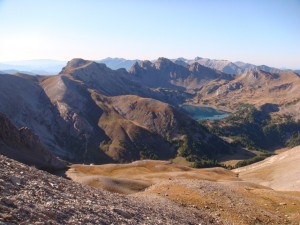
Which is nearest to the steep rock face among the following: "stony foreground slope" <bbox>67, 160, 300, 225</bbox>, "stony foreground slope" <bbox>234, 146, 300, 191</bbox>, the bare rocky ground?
"stony foreground slope" <bbox>67, 160, 300, 225</bbox>

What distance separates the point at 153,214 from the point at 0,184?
15.1 m

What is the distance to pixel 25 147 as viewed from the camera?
265 ft

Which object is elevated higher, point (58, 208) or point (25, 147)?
point (58, 208)

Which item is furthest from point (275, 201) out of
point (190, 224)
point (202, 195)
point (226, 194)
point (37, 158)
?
point (37, 158)

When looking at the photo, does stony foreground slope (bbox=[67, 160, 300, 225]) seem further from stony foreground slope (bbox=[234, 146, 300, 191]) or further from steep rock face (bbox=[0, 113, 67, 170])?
stony foreground slope (bbox=[234, 146, 300, 191])

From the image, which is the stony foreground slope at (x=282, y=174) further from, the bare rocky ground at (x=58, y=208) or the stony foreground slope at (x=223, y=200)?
the bare rocky ground at (x=58, y=208)

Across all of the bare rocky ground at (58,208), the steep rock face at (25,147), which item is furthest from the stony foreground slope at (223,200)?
the steep rock face at (25,147)

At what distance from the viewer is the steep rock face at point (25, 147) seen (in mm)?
74438

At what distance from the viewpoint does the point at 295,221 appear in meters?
41.8

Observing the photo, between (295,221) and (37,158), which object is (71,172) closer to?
(37,158)

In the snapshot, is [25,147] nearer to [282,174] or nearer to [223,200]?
[223,200]

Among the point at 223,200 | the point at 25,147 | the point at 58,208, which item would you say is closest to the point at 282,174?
the point at 223,200

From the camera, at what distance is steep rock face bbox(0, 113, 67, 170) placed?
74438 millimetres

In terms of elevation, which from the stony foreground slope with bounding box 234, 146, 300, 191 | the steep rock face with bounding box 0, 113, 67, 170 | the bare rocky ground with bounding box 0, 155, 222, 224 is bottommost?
the stony foreground slope with bounding box 234, 146, 300, 191
